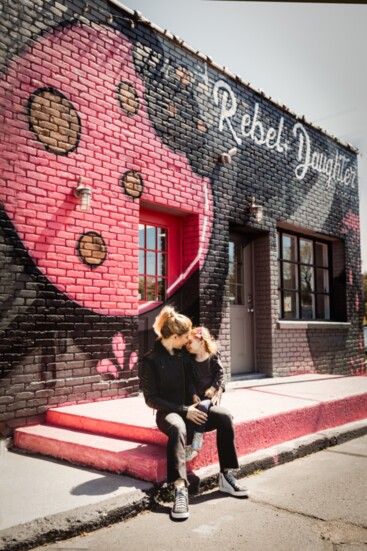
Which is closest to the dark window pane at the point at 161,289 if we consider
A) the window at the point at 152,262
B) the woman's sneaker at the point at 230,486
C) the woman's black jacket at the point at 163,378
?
the window at the point at 152,262

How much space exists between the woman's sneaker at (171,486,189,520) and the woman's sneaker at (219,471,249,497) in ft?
1.53

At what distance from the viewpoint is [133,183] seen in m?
5.82

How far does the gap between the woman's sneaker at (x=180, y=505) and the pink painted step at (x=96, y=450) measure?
280 millimetres

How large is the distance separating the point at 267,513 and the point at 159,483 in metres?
0.76

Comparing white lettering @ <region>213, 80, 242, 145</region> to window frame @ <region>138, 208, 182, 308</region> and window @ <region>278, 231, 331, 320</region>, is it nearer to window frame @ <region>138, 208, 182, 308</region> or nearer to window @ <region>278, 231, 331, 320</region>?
window frame @ <region>138, 208, 182, 308</region>

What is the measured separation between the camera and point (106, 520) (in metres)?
2.99

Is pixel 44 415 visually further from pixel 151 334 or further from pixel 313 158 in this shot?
pixel 313 158

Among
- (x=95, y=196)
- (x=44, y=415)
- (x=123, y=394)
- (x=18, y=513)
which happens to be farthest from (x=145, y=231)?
(x=18, y=513)

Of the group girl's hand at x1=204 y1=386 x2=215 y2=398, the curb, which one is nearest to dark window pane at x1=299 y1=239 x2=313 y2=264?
the curb

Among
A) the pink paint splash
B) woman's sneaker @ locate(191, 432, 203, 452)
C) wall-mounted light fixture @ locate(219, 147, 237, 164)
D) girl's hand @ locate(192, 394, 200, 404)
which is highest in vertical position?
wall-mounted light fixture @ locate(219, 147, 237, 164)

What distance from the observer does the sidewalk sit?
2803 millimetres

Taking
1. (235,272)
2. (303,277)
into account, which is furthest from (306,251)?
(235,272)

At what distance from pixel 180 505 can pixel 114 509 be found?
0.42m

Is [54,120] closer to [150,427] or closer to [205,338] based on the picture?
[205,338]
